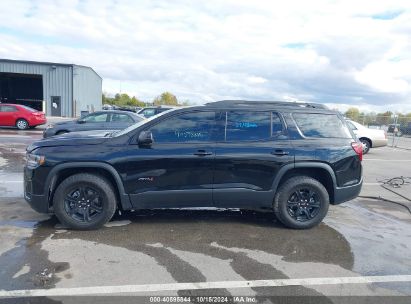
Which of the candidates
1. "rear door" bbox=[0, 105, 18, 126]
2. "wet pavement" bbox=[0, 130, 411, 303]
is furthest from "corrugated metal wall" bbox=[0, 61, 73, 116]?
"wet pavement" bbox=[0, 130, 411, 303]

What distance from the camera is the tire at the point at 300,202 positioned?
4.98m

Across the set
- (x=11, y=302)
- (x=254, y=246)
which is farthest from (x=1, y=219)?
(x=254, y=246)

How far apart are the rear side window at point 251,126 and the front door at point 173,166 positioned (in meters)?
0.28

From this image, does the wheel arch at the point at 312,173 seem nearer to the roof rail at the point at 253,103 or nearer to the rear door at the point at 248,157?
the rear door at the point at 248,157

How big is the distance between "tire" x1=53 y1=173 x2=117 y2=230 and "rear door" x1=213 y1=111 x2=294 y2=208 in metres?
1.47

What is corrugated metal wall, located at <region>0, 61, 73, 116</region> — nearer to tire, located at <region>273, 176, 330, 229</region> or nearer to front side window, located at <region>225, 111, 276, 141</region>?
front side window, located at <region>225, 111, 276, 141</region>

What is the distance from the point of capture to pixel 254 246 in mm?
4414

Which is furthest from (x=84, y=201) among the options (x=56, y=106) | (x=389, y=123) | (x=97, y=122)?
(x=56, y=106)

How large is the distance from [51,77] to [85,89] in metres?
5.71

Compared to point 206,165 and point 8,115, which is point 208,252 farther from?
point 8,115

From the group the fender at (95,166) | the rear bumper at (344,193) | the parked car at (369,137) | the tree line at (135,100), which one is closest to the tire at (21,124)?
the parked car at (369,137)

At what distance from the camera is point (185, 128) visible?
4820mm

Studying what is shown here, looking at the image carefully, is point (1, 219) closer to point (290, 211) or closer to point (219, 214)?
point (219, 214)

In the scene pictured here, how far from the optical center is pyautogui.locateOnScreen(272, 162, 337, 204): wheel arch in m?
4.90
